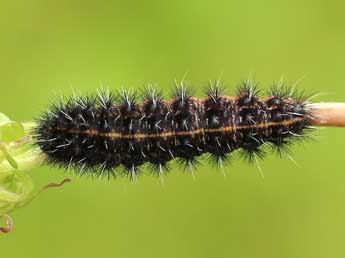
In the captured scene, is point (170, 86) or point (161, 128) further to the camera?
point (170, 86)

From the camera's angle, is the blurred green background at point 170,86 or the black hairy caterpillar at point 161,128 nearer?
the black hairy caterpillar at point 161,128

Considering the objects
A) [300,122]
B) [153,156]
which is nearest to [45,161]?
[153,156]

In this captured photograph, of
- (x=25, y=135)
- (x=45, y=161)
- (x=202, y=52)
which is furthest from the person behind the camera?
(x=202, y=52)

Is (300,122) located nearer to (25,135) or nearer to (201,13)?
(25,135)

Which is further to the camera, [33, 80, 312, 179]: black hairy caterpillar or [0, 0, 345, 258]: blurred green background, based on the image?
[0, 0, 345, 258]: blurred green background
